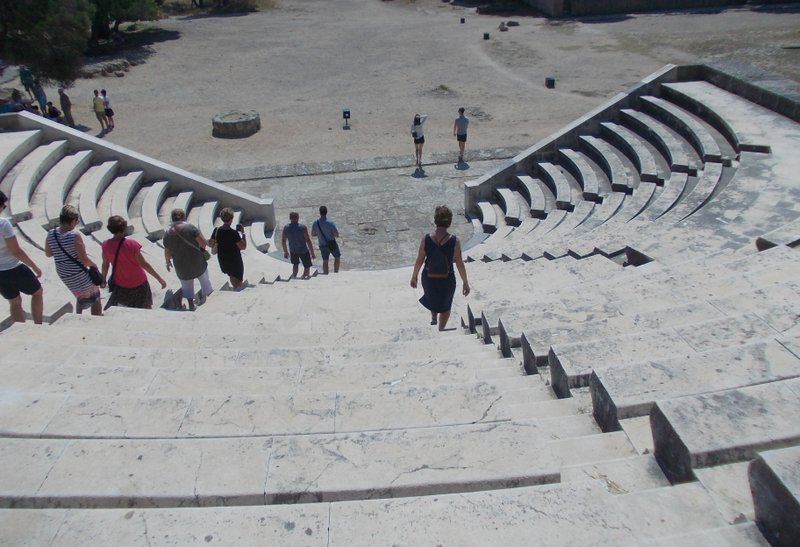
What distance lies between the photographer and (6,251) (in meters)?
6.24

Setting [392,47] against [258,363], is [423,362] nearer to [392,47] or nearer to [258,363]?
[258,363]

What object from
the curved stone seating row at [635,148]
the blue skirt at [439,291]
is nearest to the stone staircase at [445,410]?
the blue skirt at [439,291]

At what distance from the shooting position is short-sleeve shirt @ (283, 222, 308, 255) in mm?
9766

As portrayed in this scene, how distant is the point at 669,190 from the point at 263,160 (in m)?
10.6

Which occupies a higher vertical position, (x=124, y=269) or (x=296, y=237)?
(x=124, y=269)

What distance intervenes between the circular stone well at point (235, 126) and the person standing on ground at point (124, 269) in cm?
1208

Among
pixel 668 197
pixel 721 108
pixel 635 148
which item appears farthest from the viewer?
pixel 635 148

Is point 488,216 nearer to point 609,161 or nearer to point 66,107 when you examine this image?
point 609,161

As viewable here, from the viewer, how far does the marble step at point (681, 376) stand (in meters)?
3.62

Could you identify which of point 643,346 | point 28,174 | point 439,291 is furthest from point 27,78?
point 643,346

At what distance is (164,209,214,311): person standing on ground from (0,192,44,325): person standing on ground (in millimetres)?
1554

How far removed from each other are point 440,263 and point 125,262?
354 cm

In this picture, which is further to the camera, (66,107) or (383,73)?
(383,73)

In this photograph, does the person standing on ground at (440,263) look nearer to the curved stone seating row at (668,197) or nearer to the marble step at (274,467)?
the marble step at (274,467)
